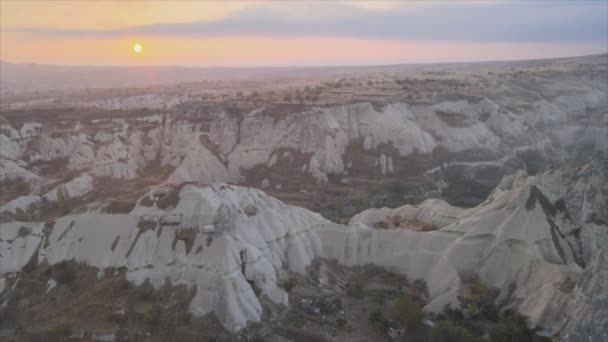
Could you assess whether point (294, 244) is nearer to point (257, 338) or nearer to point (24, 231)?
point (257, 338)

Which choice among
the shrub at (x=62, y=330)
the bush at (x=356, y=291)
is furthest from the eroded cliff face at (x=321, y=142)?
the shrub at (x=62, y=330)

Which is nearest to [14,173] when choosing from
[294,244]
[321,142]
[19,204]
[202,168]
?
[19,204]

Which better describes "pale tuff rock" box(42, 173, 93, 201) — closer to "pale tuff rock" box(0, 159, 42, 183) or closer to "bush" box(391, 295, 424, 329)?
"pale tuff rock" box(0, 159, 42, 183)

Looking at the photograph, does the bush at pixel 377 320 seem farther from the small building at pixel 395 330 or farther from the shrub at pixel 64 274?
the shrub at pixel 64 274

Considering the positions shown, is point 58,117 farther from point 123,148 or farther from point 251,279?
point 251,279

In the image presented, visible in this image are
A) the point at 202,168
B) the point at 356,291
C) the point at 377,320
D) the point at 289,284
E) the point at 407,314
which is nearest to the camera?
the point at 407,314

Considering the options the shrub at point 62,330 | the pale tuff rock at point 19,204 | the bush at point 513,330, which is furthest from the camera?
the pale tuff rock at point 19,204

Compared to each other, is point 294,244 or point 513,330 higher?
Result: point 294,244
